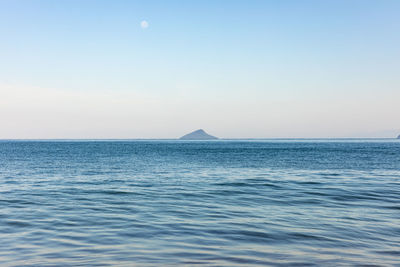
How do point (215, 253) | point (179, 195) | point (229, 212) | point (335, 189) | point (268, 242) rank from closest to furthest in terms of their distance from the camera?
point (215, 253), point (268, 242), point (229, 212), point (179, 195), point (335, 189)

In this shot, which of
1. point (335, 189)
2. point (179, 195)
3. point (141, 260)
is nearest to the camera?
point (141, 260)

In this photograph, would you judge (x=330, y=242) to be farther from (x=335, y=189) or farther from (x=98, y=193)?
(x=98, y=193)

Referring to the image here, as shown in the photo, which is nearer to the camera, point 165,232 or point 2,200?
point 165,232

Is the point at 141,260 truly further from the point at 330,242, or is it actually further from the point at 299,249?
the point at 330,242

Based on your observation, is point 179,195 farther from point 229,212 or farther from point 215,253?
point 215,253

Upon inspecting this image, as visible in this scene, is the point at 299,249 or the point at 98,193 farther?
the point at 98,193

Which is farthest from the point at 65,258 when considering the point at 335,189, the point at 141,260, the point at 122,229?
the point at 335,189

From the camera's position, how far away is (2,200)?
21188mm

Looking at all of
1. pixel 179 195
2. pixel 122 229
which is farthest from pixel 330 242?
pixel 179 195

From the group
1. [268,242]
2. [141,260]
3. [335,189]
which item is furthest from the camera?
[335,189]

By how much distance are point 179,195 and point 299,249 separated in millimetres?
13487

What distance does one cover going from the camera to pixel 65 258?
9.91 meters

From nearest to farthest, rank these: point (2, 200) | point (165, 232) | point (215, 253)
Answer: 1. point (215, 253)
2. point (165, 232)
3. point (2, 200)

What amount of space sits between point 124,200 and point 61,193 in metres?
6.67
